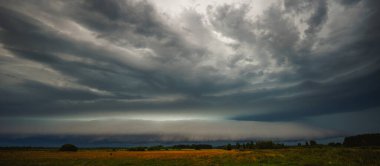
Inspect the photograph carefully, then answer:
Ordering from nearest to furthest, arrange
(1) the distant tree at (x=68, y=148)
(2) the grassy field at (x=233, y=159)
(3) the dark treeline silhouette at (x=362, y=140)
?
(2) the grassy field at (x=233, y=159) → (1) the distant tree at (x=68, y=148) → (3) the dark treeline silhouette at (x=362, y=140)

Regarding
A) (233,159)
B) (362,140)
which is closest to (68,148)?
(233,159)

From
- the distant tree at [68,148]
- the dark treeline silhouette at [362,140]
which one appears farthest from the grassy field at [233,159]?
the dark treeline silhouette at [362,140]

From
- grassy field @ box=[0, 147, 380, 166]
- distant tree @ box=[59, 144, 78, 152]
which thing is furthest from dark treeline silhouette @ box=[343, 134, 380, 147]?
distant tree @ box=[59, 144, 78, 152]

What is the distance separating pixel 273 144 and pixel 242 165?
14087cm

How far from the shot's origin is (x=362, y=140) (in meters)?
159

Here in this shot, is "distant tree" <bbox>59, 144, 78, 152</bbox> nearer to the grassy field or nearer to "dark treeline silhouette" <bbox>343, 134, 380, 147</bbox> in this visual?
the grassy field

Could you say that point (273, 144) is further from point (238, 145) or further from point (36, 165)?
point (36, 165)

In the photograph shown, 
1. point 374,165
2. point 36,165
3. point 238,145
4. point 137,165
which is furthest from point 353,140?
point 36,165

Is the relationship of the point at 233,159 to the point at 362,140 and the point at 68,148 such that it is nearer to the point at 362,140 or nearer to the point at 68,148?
the point at 68,148

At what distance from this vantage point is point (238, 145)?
196 metres

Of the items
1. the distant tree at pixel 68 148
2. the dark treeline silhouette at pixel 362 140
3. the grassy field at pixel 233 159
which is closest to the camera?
the grassy field at pixel 233 159

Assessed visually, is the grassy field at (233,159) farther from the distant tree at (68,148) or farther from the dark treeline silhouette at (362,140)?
the dark treeline silhouette at (362,140)

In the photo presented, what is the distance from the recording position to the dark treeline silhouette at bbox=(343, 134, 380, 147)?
513 feet

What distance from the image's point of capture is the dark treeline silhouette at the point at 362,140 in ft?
513
